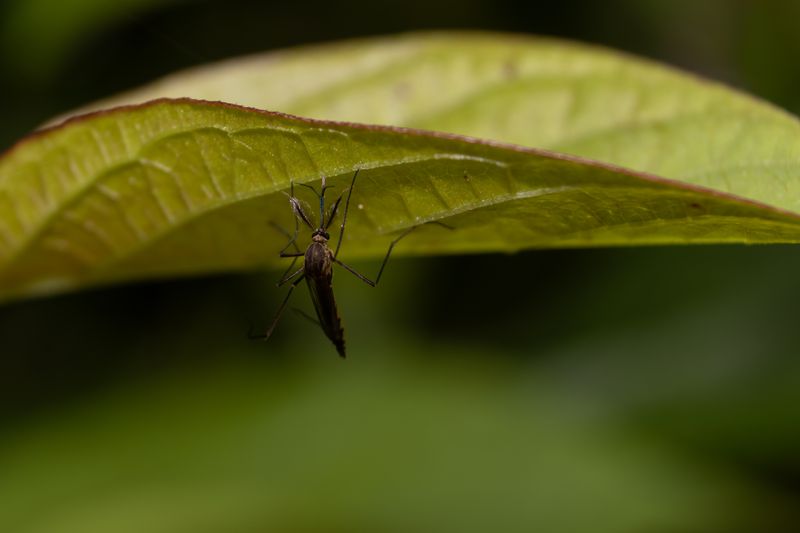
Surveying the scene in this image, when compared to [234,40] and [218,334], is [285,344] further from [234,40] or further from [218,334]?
[234,40]

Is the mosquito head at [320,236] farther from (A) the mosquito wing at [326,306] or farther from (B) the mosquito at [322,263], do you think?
(A) the mosquito wing at [326,306]

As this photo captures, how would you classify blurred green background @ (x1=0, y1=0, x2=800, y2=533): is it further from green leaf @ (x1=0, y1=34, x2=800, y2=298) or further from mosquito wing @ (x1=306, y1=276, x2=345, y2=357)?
green leaf @ (x1=0, y1=34, x2=800, y2=298)

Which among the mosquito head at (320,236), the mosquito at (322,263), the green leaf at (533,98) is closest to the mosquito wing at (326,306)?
the mosquito at (322,263)

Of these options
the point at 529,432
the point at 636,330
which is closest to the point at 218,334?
the point at 529,432

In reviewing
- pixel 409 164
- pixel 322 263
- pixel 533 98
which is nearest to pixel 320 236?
pixel 322 263

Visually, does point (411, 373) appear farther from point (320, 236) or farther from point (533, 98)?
point (533, 98)

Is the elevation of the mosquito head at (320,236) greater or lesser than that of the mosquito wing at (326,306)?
greater

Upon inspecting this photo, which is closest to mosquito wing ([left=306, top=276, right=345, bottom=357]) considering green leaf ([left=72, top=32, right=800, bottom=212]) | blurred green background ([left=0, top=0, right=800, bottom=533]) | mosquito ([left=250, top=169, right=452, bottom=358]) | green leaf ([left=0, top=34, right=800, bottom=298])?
mosquito ([left=250, top=169, right=452, bottom=358])
